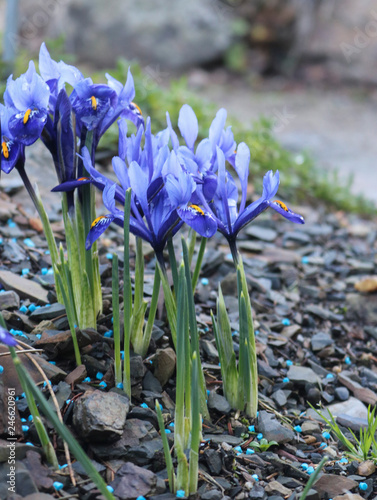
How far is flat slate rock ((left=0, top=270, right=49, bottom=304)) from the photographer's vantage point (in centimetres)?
216

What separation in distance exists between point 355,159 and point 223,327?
17.8ft

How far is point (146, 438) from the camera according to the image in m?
1.67

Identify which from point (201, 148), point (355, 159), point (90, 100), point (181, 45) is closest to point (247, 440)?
point (201, 148)

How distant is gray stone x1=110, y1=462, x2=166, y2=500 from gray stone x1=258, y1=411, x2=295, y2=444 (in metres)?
0.43

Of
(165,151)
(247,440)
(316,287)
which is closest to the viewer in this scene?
(165,151)

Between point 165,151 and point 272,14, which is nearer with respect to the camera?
point 165,151

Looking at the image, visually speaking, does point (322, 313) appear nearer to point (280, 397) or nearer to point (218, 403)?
point (280, 397)

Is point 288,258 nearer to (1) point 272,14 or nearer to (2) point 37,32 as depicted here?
(1) point 272,14

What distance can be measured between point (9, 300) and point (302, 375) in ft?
3.66

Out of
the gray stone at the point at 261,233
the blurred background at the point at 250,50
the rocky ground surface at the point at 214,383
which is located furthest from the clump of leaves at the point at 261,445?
the blurred background at the point at 250,50

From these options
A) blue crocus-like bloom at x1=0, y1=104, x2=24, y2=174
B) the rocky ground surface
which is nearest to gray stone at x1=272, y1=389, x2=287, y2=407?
the rocky ground surface

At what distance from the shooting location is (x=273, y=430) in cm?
183

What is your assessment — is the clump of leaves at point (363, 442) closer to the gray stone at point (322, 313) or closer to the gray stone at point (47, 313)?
the gray stone at point (47, 313)

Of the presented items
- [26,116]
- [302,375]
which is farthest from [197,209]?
[302,375]
